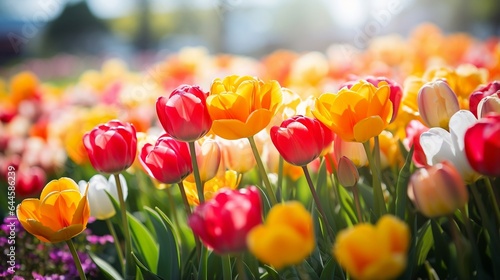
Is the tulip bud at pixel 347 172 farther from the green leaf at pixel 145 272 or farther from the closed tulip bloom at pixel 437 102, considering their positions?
the green leaf at pixel 145 272

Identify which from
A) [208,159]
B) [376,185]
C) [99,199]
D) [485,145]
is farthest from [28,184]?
[485,145]

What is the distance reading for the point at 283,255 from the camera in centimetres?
83

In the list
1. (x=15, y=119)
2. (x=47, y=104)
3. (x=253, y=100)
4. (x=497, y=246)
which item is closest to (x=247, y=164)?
(x=253, y=100)

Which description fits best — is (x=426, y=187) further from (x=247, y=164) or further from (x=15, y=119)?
(x=15, y=119)

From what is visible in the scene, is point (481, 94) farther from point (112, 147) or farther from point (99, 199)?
point (99, 199)

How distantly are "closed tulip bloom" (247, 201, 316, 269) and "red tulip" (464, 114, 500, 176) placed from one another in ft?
1.24

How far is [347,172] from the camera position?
51.2 inches

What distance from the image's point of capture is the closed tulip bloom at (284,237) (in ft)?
2.68

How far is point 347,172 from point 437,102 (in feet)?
1.11

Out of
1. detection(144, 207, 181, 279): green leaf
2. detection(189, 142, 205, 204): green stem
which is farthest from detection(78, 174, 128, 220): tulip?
detection(189, 142, 205, 204): green stem

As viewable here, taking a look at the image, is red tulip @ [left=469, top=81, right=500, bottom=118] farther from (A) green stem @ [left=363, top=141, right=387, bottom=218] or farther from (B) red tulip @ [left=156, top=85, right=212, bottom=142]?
(B) red tulip @ [left=156, top=85, right=212, bottom=142]

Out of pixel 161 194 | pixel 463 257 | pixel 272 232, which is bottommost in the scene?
pixel 161 194

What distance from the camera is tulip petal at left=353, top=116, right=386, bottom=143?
3.98ft

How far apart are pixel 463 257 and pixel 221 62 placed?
11.4 ft
